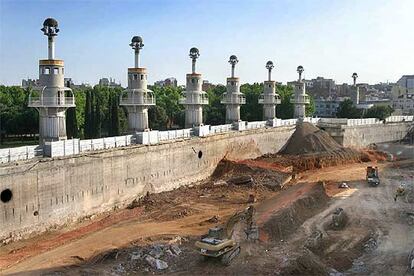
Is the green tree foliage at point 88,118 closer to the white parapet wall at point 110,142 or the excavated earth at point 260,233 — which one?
the white parapet wall at point 110,142

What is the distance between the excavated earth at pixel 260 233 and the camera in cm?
2248

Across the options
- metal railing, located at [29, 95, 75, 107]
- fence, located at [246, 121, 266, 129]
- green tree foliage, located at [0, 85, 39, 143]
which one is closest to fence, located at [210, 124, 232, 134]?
fence, located at [246, 121, 266, 129]

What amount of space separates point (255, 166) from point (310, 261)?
26.2 meters

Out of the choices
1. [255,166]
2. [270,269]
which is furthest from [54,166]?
[255,166]

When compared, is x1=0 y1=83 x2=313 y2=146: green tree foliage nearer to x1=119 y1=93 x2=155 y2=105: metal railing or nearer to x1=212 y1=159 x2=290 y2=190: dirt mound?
x1=212 y1=159 x2=290 y2=190: dirt mound

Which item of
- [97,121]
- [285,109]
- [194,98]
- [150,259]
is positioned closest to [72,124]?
[97,121]

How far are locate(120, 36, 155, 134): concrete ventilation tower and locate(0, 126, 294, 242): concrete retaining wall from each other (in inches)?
99.2

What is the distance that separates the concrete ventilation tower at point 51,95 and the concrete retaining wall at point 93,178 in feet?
9.10

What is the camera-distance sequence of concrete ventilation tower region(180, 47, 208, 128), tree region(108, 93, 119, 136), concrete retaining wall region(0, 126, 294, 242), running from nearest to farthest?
concrete retaining wall region(0, 126, 294, 242) → concrete ventilation tower region(180, 47, 208, 128) → tree region(108, 93, 119, 136)

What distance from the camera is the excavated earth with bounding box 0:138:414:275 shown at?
73.8ft

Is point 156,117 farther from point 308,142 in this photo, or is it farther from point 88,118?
point 308,142

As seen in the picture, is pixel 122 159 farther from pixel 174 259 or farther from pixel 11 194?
pixel 174 259

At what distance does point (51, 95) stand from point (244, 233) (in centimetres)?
1614

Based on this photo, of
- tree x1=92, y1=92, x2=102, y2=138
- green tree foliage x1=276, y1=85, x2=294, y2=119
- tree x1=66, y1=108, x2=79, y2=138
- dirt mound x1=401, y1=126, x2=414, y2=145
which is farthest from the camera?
green tree foliage x1=276, y1=85, x2=294, y2=119
